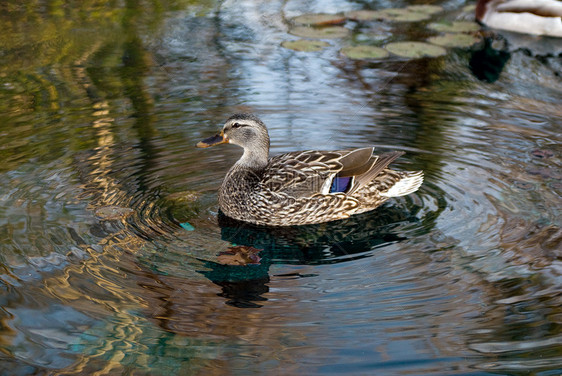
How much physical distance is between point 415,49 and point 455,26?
78.1 inches

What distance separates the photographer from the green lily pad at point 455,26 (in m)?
11.8

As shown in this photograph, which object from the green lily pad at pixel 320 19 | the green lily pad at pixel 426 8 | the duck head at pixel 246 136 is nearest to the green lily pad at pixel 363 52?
the green lily pad at pixel 320 19

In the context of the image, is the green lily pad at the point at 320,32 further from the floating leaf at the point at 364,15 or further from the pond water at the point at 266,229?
the floating leaf at the point at 364,15

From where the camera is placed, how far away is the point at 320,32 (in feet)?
37.5

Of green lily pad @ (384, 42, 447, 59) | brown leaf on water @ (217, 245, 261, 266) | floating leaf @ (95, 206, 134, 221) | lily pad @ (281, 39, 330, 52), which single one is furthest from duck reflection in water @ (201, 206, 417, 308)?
lily pad @ (281, 39, 330, 52)

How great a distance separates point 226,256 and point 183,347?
1.24 metres

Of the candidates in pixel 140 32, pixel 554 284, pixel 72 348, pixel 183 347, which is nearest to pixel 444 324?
pixel 554 284

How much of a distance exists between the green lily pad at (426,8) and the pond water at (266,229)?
2.24m

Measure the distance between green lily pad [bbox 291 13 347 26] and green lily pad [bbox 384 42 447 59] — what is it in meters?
1.53

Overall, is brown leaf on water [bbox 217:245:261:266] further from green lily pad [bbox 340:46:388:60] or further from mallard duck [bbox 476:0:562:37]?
mallard duck [bbox 476:0:562:37]

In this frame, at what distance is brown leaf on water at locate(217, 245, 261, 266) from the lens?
5.41 m

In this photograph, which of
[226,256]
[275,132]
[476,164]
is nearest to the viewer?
[226,256]

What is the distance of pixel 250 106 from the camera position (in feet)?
27.6

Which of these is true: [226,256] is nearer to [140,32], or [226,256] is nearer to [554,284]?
[554,284]
